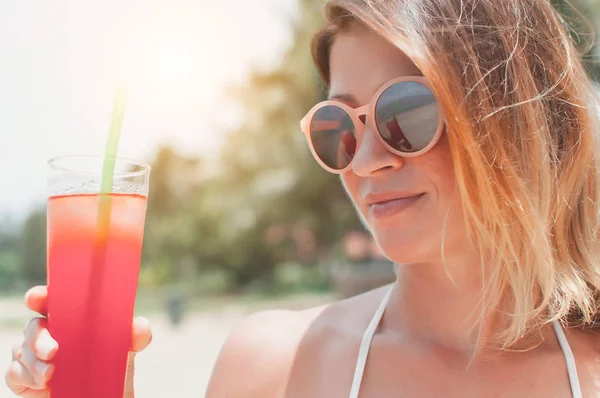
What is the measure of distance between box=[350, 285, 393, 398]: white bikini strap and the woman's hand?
1.72 ft

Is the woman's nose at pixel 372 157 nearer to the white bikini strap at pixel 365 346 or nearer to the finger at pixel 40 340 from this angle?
the white bikini strap at pixel 365 346

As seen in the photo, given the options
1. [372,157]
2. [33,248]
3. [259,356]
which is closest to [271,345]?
[259,356]

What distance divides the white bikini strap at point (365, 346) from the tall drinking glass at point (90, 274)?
565 mm

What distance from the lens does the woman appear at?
1.34 m

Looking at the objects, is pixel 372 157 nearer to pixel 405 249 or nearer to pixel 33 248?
pixel 405 249

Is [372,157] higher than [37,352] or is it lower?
higher

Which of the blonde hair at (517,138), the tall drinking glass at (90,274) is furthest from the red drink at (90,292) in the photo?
the blonde hair at (517,138)

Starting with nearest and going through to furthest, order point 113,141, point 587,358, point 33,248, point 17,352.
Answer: point 113,141 < point 17,352 < point 587,358 < point 33,248

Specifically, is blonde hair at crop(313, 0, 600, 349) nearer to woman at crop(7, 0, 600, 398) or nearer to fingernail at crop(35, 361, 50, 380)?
woman at crop(7, 0, 600, 398)

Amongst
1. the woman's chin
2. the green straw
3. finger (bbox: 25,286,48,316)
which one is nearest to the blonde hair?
the woman's chin

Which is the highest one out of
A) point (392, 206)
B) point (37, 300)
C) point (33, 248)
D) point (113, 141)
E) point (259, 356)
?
point (113, 141)

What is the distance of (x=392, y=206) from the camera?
53.2 inches

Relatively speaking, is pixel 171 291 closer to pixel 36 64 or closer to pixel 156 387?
pixel 36 64

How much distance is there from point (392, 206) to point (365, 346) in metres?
0.37
